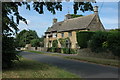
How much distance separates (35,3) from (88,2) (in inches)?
125

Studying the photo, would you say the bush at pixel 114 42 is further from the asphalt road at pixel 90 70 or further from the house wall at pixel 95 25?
the house wall at pixel 95 25

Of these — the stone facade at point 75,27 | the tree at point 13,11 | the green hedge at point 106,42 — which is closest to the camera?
the tree at point 13,11

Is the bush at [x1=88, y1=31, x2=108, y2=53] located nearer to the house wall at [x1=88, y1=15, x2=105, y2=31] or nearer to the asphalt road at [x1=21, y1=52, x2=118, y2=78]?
the asphalt road at [x1=21, y1=52, x2=118, y2=78]

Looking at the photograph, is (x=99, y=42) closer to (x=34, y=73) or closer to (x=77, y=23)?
(x=34, y=73)

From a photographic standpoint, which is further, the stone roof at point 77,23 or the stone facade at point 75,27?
the stone roof at point 77,23

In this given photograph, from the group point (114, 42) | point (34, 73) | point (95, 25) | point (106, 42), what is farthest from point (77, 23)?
point (34, 73)

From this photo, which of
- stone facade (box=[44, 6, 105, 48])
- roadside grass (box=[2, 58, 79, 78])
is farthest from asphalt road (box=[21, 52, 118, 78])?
stone facade (box=[44, 6, 105, 48])

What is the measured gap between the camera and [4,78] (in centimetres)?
691

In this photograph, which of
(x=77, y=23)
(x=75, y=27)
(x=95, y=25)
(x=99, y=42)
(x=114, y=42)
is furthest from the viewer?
(x=77, y=23)

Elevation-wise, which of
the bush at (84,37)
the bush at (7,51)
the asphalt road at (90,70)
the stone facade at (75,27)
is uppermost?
the stone facade at (75,27)

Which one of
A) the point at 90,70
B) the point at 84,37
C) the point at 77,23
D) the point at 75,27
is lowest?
the point at 90,70

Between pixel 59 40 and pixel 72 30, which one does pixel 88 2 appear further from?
A: pixel 59 40

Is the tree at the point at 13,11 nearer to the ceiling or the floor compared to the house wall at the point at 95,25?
nearer to the floor

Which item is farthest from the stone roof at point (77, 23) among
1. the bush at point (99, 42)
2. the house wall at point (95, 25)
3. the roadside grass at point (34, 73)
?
the roadside grass at point (34, 73)
